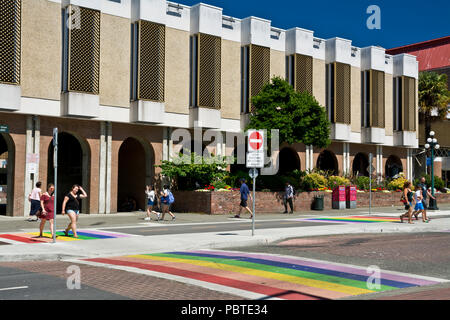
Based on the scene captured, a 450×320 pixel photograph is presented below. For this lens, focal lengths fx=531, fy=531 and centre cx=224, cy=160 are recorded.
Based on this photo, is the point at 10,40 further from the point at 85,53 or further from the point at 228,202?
the point at 228,202

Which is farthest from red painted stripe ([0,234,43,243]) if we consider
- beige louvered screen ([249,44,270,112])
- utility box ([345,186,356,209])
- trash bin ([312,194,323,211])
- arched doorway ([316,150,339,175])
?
arched doorway ([316,150,339,175])

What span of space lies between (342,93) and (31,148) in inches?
918

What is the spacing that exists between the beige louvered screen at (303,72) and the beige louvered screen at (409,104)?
10.6m

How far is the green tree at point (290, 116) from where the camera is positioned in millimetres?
30062

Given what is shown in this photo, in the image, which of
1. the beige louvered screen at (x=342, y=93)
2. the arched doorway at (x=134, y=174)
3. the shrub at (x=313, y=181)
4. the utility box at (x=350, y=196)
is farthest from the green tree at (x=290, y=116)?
the beige louvered screen at (x=342, y=93)

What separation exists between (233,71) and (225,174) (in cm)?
730

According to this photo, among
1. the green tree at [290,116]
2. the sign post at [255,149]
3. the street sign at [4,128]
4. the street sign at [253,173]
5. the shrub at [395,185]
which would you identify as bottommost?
the shrub at [395,185]

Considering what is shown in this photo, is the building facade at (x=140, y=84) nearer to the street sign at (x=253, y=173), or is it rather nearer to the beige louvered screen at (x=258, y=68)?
the beige louvered screen at (x=258, y=68)

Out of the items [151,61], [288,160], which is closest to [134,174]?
[151,61]

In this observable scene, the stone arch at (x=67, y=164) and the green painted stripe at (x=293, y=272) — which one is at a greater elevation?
the stone arch at (x=67, y=164)

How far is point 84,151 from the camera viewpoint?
28.5 m

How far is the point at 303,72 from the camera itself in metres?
37.4
